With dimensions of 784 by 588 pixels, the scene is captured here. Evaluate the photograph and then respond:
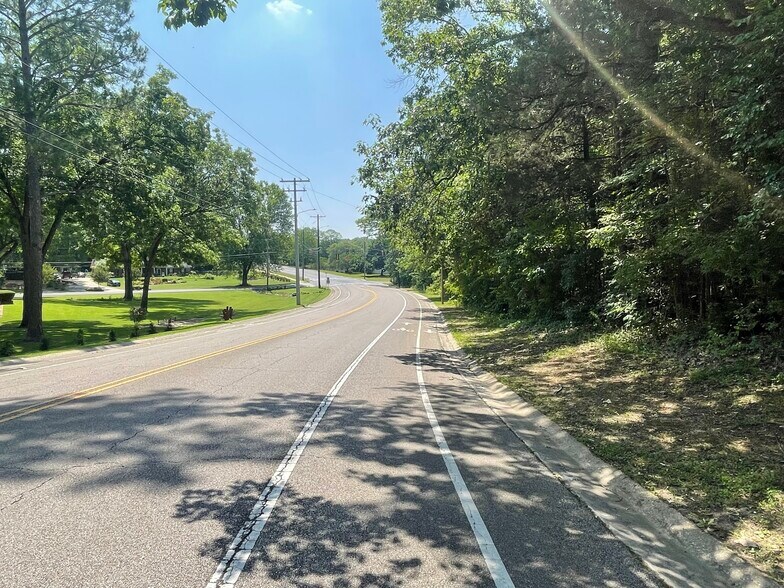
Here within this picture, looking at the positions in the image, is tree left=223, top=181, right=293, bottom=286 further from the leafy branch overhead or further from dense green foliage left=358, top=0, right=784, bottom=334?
the leafy branch overhead

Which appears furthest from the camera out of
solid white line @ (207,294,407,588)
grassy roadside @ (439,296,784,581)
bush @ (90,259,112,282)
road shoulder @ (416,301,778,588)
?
bush @ (90,259,112,282)

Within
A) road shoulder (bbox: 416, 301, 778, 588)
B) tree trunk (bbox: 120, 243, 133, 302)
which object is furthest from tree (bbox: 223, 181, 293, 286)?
road shoulder (bbox: 416, 301, 778, 588)

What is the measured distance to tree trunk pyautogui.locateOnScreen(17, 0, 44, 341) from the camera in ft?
60.7

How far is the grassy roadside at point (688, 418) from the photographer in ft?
13.5

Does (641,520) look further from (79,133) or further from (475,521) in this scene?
(79,133)

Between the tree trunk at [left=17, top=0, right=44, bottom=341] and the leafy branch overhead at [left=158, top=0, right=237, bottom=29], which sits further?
the tree trunk at [left=17, top=0, right=44, bottom=341]

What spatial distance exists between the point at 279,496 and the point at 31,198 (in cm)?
1984

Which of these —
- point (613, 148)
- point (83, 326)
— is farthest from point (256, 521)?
point (83, 326)

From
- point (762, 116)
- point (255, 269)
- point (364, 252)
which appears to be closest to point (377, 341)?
point (762, 116)

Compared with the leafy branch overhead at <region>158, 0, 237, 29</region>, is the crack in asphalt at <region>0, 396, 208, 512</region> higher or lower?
lower

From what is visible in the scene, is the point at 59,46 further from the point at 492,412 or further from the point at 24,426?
the point at 492,412

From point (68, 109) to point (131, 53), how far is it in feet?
11.9

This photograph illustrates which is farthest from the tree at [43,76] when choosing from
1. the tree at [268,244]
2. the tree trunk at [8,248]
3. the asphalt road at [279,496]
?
the tree at [268,244]

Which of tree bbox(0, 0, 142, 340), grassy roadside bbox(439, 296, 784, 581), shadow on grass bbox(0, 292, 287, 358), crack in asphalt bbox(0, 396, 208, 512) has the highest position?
tree bbox(0, 0, 142, 340)
